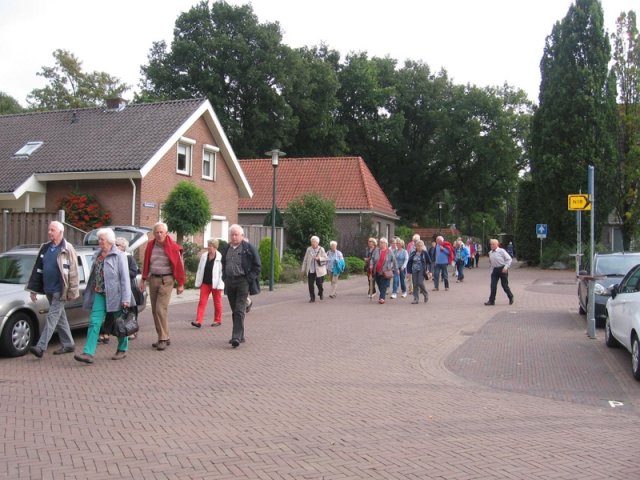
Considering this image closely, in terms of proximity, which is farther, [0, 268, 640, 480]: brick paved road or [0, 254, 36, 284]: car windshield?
[0, 254, 36, 284]: car windshield

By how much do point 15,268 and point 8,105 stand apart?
49.5 m

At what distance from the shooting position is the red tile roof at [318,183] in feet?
115

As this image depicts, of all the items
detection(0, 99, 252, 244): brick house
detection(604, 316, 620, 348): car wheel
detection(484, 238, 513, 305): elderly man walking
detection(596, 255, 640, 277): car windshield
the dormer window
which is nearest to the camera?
detection(604, 316, 620, 348): car wheel

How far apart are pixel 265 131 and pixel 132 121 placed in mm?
18956

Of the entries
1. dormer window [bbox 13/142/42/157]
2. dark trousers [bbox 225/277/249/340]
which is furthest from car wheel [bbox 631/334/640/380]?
dormer window [bbox 13/142/42/157]

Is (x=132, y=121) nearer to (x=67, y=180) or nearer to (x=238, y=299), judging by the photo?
(x=67, y=180)

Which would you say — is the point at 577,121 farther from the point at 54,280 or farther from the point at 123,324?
the point at 54,280

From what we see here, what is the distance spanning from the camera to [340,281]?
24.6 m

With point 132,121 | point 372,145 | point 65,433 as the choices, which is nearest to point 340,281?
point 132,121

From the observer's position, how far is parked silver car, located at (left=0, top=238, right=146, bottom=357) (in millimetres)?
8125

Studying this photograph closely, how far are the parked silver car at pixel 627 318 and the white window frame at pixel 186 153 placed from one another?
1828 centimetres

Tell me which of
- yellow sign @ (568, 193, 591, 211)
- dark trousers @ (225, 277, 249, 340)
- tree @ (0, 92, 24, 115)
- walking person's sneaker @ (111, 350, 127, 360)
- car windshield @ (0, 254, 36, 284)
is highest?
tree @ (0, 92, 24, 115)

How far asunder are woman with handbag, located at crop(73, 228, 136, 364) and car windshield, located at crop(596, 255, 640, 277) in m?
9.55

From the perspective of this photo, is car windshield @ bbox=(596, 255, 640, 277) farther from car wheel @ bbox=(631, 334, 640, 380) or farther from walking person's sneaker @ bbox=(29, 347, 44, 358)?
walking person's sneaker @ bbox=(29, 347, 44, 358)
